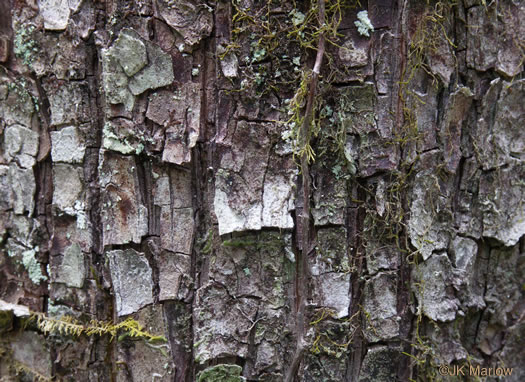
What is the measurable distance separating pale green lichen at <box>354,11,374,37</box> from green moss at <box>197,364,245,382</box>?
3.28ft

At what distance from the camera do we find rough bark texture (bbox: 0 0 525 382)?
1.13m

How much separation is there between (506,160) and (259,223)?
32.3 inches

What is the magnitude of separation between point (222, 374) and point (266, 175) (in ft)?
1.88

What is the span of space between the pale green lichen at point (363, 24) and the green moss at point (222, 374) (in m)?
1.00

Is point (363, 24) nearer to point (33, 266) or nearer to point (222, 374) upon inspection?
point (222, 374)

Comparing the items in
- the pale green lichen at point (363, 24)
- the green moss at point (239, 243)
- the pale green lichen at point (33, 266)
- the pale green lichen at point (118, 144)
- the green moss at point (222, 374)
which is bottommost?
the green moss at point (222, 374)

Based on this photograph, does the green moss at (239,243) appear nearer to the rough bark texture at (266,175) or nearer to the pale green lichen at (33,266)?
the rough bark texture at (266,175)

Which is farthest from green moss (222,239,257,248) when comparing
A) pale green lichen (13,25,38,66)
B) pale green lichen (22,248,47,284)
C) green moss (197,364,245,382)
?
pale green lichen (13,25,38,66)

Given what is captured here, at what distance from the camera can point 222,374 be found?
1.15 metres

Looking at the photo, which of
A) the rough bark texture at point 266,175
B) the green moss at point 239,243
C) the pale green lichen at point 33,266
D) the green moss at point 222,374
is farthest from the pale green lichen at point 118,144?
the green moss at point 222,374

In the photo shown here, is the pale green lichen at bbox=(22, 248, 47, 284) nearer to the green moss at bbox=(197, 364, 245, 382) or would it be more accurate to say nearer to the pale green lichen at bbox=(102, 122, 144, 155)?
the pale green lichen at bbox=(102, 122, 144, 155)

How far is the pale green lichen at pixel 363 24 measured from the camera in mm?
1130

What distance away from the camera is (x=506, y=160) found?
4.24 feet

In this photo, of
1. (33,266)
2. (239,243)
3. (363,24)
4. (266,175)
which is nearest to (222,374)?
(239,243)
